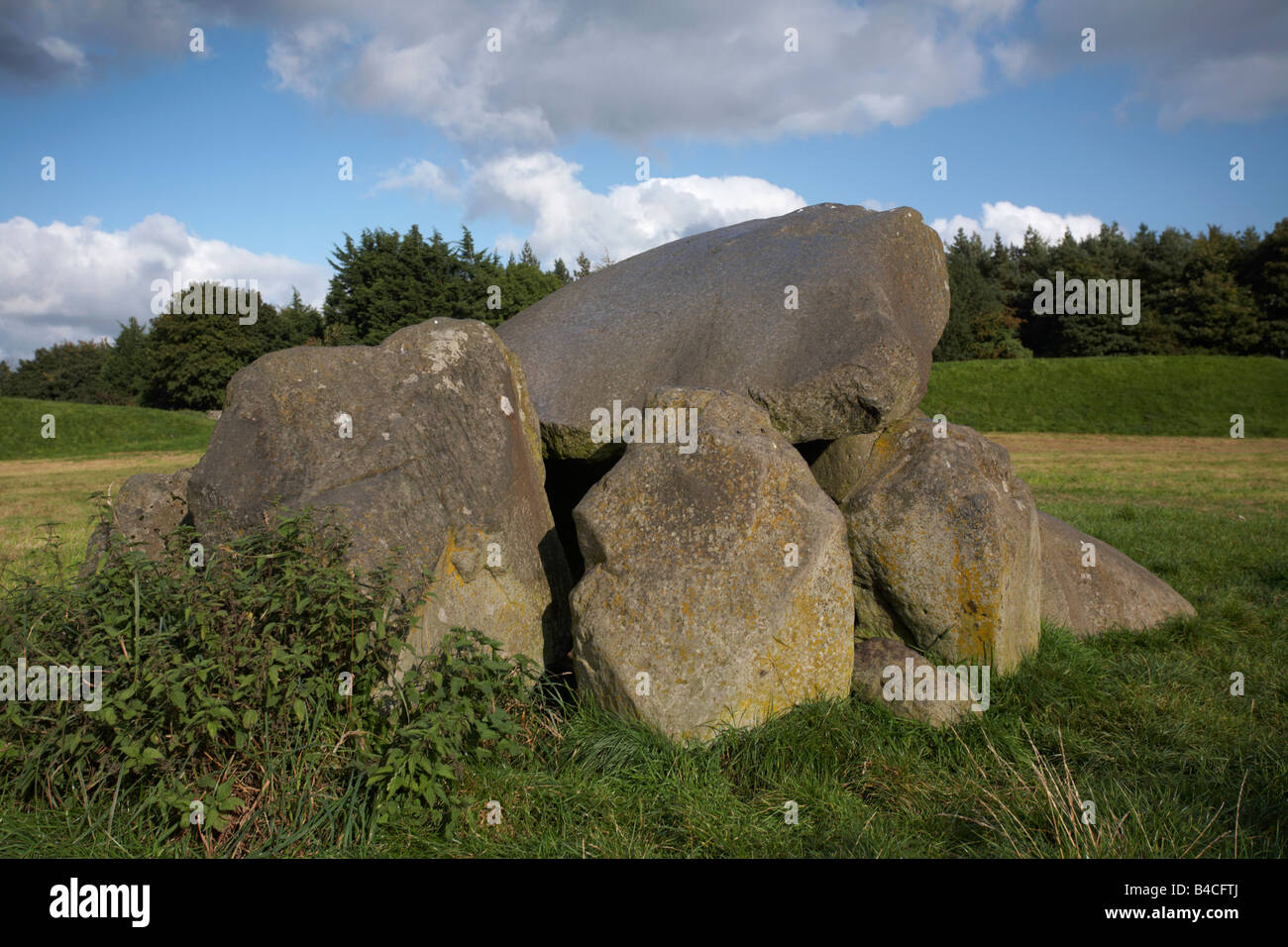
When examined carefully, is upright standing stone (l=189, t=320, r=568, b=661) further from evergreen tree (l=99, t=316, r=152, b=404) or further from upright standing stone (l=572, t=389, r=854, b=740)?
evergreen tree (l=99, t=316, r=152, b=404)

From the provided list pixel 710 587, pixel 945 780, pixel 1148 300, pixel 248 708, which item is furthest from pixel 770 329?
pixel 1148 300

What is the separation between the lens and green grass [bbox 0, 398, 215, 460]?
32312 millimetres

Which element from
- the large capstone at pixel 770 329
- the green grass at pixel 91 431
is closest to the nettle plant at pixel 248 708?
the large capstone at pixel 770 329

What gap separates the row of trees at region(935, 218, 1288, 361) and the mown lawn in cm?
4326

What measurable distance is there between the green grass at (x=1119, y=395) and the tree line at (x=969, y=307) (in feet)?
17.2

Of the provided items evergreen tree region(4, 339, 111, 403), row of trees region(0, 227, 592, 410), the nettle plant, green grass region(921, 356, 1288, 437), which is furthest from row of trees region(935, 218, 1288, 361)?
evergreen tree region(4, 339, 111, 403)

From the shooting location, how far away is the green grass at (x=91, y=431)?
106 ft

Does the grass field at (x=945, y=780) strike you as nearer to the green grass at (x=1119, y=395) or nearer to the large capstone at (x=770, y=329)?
the large capstone at (x=770, y=329)

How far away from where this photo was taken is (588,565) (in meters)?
4.96

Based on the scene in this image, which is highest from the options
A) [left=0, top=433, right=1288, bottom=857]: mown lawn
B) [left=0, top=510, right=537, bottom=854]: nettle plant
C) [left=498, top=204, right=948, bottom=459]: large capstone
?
[left=498, top=204, right=948, bottom=459]: large capstone

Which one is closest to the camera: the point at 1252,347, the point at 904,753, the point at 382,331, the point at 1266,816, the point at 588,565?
the point at 1266,816
